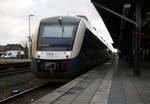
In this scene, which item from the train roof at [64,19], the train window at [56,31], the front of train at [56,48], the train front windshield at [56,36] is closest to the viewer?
the front of train at [56,48]

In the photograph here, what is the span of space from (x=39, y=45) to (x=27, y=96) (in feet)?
12.5

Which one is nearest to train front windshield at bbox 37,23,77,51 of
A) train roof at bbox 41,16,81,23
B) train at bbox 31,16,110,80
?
train at bbox 31,16,110,80

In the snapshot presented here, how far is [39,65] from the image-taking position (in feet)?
54.3

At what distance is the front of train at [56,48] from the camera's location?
53.7ft

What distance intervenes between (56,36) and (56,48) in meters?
0.84

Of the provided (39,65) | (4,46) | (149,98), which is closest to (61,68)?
(39,65)

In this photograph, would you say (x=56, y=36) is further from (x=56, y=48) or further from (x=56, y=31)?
(x=56, y=48)

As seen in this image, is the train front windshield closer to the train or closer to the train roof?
the train

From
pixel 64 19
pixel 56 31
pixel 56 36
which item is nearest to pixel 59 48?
pixel 56 36

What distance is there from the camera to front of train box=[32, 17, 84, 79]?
16359mm

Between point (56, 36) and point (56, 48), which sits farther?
point (56, 36)

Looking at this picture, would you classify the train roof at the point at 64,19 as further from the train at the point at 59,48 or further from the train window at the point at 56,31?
the train window at the point at 56,31

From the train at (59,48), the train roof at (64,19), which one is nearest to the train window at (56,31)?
the train at (59,48)

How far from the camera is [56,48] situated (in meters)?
16.9
